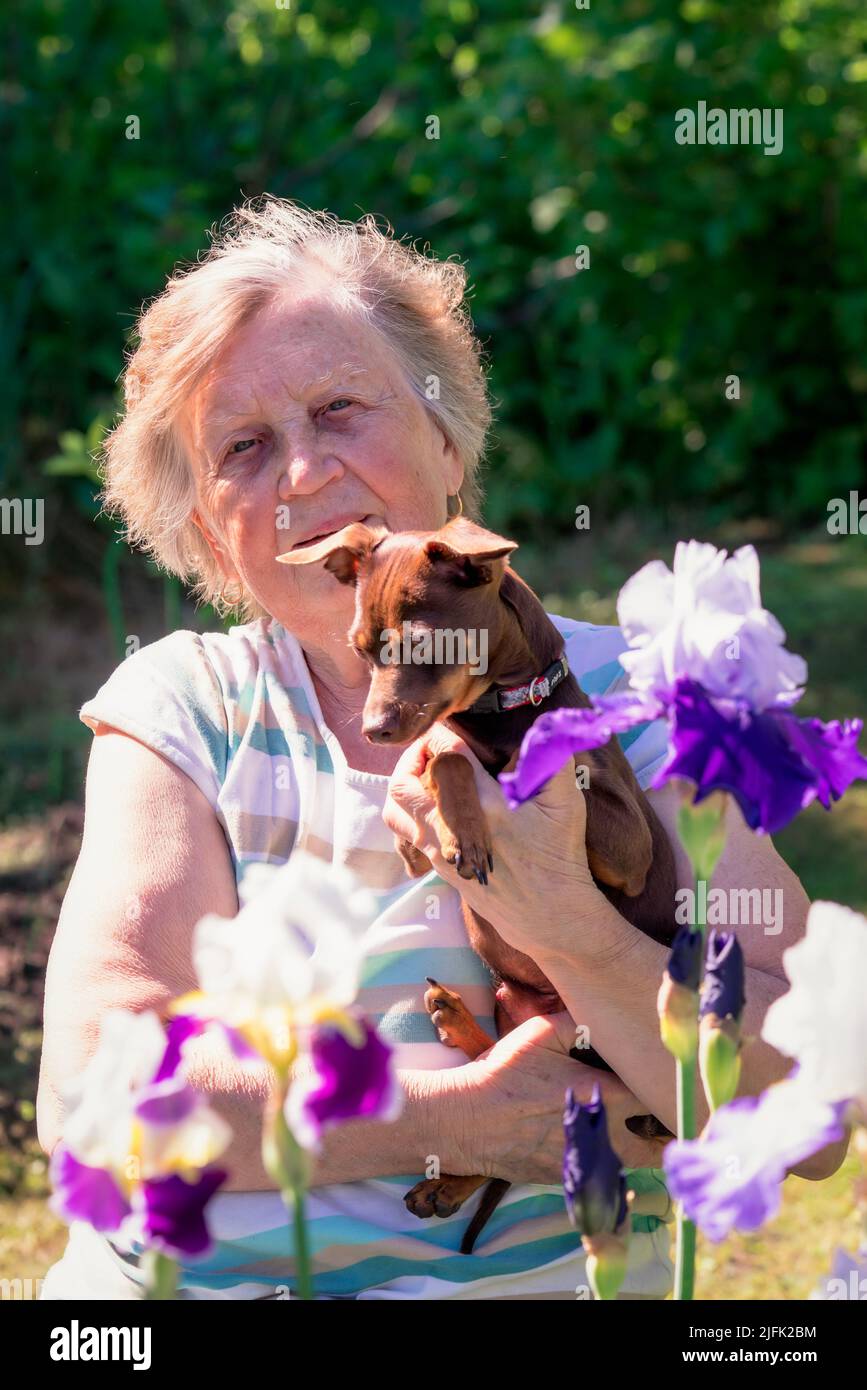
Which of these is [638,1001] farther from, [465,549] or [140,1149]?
[140,1149]

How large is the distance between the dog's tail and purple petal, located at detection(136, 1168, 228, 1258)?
49.7 inches

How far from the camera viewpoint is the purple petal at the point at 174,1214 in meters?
0.90

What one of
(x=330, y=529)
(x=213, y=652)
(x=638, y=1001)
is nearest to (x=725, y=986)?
(x=638, y=1001)

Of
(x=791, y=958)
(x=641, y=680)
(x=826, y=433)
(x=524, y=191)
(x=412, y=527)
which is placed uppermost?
(x=524, y=191)

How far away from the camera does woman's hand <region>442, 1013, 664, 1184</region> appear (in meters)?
2.02

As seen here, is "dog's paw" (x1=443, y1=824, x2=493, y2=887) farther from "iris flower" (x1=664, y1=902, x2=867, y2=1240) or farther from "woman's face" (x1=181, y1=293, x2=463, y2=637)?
"iris flower" (x1=664, y1=902, x2=867, y2=1240)

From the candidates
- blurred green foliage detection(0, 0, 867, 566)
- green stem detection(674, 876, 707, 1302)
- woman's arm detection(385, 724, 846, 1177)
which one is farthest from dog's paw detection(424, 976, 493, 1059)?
blurred green foliage detection(0, 0, 867, 566)

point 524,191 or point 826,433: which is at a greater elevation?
point 524,191

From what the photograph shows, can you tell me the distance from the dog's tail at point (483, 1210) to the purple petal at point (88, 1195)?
49.6 inches

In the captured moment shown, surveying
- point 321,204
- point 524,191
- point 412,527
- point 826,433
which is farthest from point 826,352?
point 412,527

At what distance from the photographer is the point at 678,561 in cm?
107

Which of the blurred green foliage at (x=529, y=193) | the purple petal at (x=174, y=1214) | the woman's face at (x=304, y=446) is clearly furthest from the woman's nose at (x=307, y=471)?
the blurred green foliage at (x=529, y=193)
